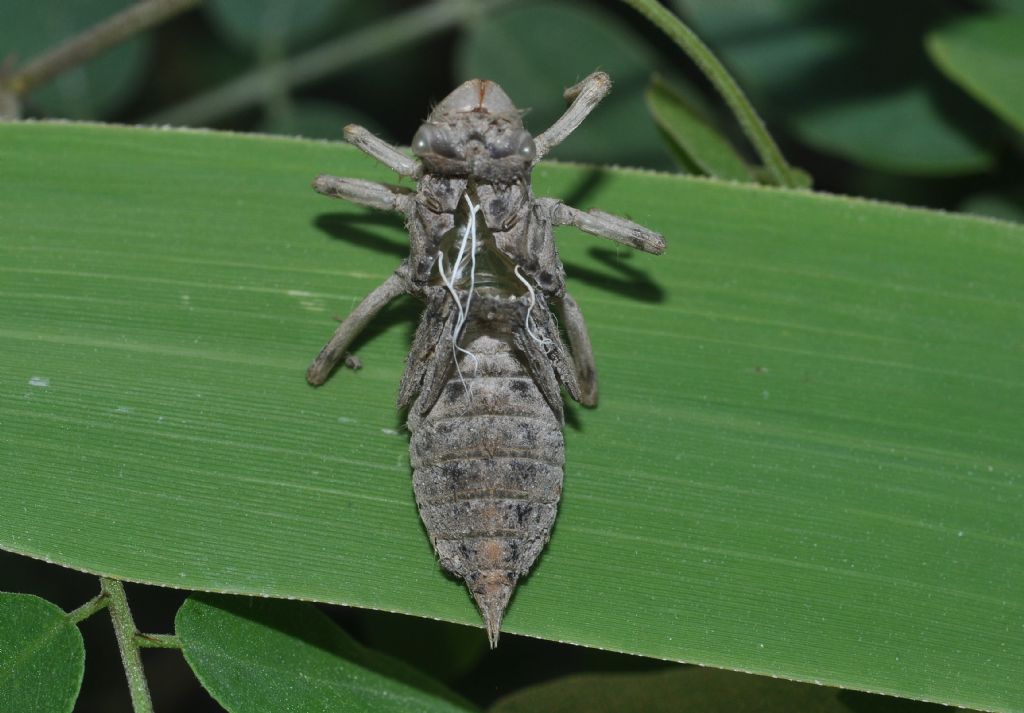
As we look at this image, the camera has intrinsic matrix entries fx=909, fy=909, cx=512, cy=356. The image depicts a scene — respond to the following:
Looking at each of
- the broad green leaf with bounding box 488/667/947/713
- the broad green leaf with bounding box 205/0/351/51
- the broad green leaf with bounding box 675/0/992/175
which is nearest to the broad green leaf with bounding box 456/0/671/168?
the broad green leaf with bounding box 675/0/992/175

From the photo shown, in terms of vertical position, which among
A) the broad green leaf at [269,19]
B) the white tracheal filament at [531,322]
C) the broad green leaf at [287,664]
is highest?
the broad green leaf at [269,19]

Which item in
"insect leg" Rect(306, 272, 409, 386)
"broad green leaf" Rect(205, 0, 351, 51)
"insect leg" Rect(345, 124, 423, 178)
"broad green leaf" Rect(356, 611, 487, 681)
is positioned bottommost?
"broad green leaf" Rect(356, 611, 487, 681)

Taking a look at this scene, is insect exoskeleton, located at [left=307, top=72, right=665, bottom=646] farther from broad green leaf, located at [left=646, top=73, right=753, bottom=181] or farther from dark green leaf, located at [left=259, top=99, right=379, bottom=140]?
dark green leaf, located at [left=259, top=99, right=379, bottom=140]

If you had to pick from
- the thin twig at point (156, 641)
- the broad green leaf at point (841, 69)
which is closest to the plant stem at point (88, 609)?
the thin twig at point (156, 641)

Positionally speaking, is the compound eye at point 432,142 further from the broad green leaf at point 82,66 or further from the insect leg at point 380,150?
the broad green leaf at point 82,66

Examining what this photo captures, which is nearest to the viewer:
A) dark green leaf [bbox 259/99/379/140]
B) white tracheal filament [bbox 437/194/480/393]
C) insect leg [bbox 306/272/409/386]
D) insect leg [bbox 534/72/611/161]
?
white tracheal filament [bbox 437/194/480/393]

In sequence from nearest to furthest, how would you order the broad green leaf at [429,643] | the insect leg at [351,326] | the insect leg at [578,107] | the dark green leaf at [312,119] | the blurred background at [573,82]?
the insect leg at [351,326]
the insect leg at [578,107]
the broad green leaf at [429,643]
the blurred background at [573,82]
the dark green leaf at [312,119]
